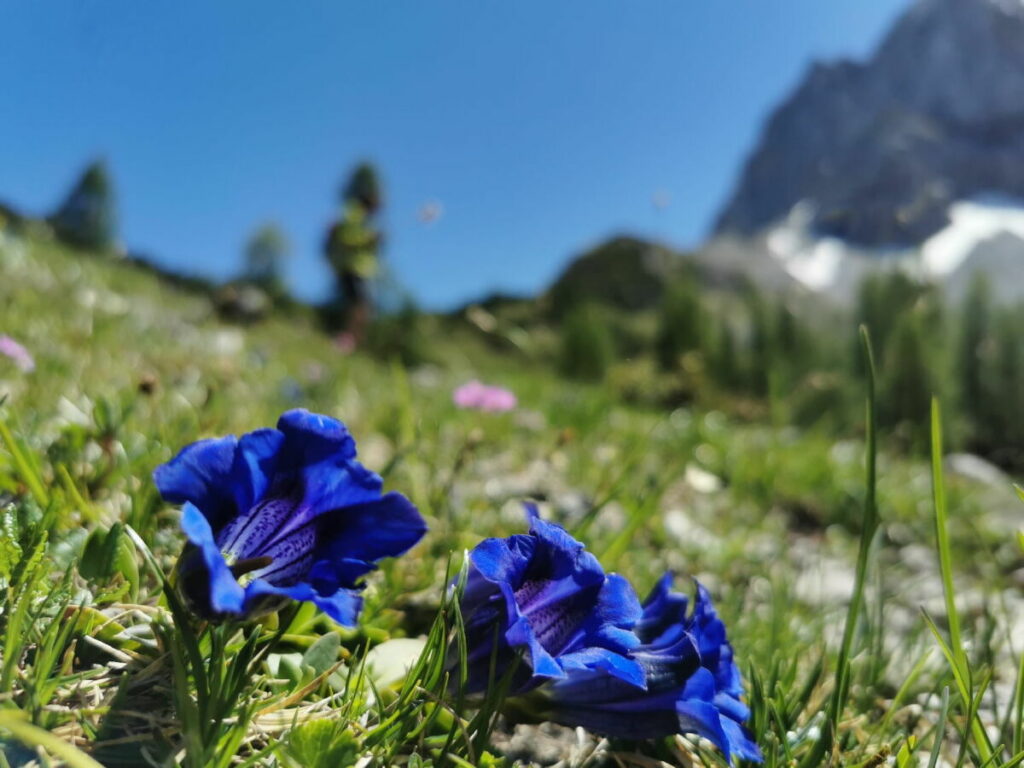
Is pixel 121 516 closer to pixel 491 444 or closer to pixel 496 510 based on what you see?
pixel 496 510

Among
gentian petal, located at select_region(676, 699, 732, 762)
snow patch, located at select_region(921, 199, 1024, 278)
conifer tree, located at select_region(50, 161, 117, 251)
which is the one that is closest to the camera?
gentian petal, located at select_region(676, 699, 732, 762)

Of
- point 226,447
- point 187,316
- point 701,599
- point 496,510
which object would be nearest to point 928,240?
point 496,510

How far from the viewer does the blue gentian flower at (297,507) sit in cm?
80

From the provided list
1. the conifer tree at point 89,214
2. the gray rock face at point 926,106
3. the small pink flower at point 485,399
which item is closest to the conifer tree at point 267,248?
the conifer tree at point 89,214

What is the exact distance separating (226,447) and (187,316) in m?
8.79

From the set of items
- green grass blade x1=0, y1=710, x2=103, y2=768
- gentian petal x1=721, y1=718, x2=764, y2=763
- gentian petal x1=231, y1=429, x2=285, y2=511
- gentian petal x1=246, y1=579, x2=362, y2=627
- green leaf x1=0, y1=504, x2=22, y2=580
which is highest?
gentian petal x1=231, y1=429, x2=285, y2=511

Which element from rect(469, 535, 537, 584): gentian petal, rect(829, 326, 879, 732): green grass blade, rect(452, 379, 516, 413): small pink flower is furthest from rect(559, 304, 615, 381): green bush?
rect(469, 535, 537, 584): gentian petal

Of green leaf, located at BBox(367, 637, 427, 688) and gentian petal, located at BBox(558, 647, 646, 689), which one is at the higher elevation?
gentian petal, located at BBox(558, 647, 646, 689)

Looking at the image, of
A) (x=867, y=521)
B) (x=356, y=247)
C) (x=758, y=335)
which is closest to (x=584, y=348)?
(x=758, y=335)

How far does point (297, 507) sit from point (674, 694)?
551 mm

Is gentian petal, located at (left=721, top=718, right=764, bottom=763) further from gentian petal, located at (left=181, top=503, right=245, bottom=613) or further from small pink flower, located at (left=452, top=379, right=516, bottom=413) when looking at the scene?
small pink flower, located at (left=452, top=379, right=516, bottom=413)

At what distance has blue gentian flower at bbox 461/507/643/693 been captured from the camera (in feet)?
2.69

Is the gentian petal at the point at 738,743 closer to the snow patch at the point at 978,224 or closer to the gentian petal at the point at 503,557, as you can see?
the gentian petal at the point at 503,557

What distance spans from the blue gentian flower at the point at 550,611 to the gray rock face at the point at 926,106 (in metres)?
87.2
